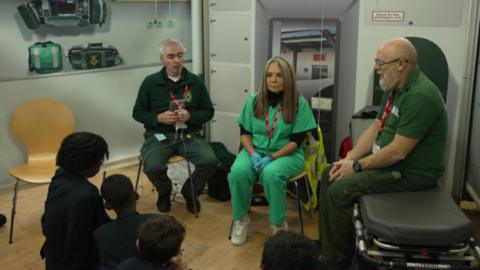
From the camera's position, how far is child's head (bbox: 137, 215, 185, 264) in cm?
165

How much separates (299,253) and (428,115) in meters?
1.29

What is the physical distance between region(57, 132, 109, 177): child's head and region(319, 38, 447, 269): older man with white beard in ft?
3.86

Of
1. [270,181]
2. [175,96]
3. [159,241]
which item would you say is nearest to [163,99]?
[175,96]

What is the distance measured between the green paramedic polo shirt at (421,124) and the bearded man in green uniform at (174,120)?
1406 millimetres

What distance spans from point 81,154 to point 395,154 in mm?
1462

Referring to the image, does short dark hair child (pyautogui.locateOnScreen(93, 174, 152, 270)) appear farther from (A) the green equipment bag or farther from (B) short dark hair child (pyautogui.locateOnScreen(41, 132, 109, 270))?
(A) the green equipment bag

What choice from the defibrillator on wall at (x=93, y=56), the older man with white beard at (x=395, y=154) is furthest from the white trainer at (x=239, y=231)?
the defibrillator on wall at (x=93, y=56)

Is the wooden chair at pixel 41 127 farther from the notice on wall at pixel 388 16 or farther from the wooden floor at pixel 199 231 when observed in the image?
the notice on wall at pixel 388 16

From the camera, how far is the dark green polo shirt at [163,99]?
3619 millimetres

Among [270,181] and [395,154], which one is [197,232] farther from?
[395,154]

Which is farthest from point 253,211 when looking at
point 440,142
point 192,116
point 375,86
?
point 440,142

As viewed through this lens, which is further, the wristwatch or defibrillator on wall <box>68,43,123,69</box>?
defibrillator on wall <box>68,43,123,69</box>

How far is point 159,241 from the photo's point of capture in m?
1.65

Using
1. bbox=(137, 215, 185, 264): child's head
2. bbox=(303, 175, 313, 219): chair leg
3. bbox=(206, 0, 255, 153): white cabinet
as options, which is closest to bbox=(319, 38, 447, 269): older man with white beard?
bbox=(303, 175, 313, 219): chair leg
